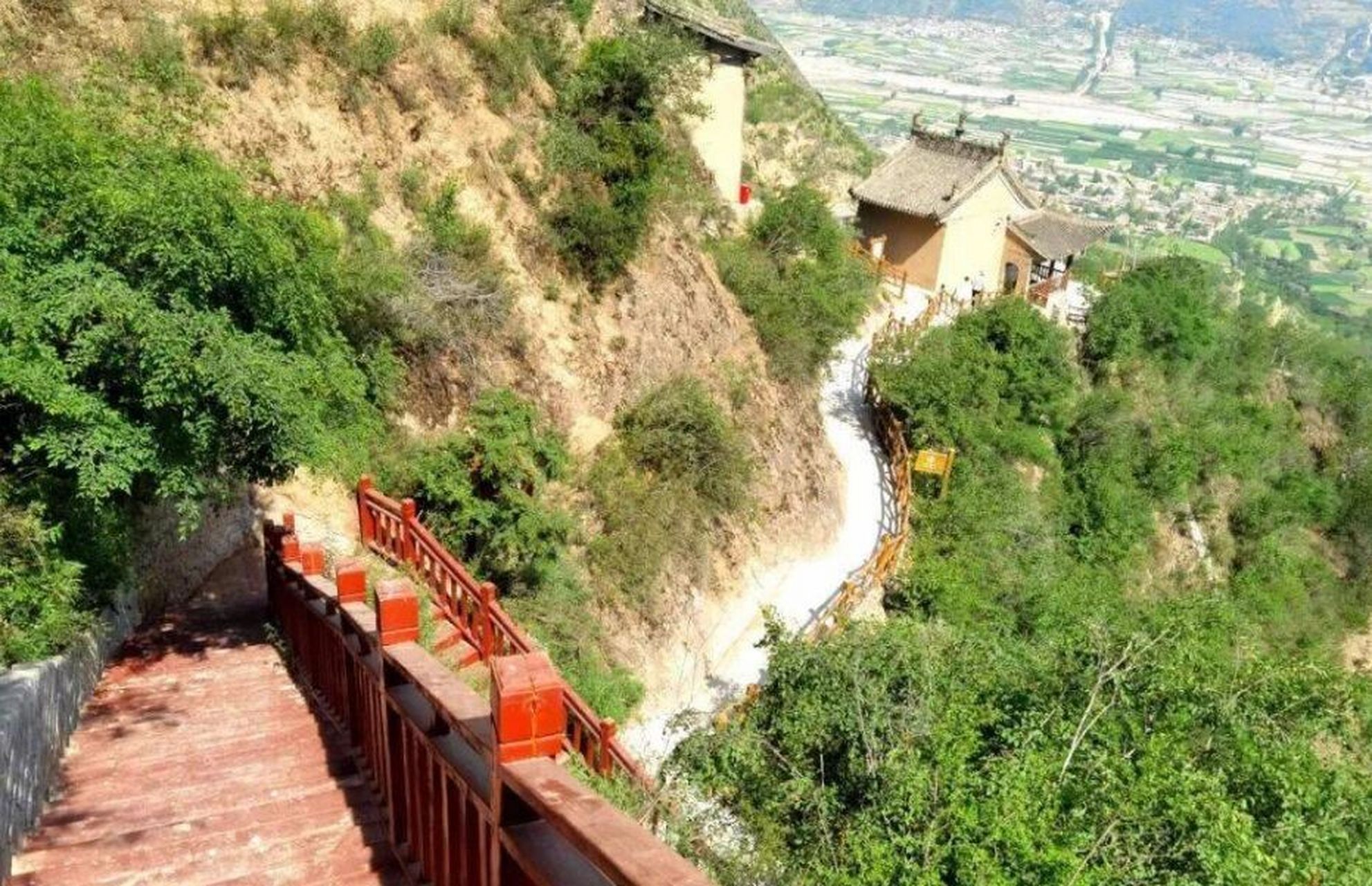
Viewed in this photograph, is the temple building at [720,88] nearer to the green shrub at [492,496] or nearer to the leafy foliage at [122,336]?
the green shrub at [492,496]

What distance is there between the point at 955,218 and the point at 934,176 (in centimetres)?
198

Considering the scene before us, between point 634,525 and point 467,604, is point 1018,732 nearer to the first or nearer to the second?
point 467,604

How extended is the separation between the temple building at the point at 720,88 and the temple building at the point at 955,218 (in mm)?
6939

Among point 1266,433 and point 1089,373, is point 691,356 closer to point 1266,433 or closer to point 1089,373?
point 1089,373

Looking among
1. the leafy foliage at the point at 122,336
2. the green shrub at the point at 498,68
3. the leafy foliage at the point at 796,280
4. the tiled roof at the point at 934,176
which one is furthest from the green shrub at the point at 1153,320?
the leafy foliage at the point at 122,336

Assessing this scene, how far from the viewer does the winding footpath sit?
1335 cm

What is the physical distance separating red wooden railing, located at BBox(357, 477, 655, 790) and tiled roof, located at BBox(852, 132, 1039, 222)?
22.8 m

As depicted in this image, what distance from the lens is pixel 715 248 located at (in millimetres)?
20328

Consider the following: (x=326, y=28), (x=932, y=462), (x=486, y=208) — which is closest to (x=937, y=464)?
(x=932, y=462)

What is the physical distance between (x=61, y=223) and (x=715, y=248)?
1489 centimetres

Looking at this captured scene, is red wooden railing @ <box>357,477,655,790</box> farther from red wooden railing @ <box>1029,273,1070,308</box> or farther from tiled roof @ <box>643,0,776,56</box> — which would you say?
red wooden railing @ <box>1029,273,1070,308</box>

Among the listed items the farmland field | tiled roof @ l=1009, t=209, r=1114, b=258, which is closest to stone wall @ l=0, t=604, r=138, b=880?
tiled roof @ l=1009, t=209, r=1114, b=258

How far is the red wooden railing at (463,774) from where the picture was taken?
226cm

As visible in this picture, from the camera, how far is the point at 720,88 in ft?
77.9
